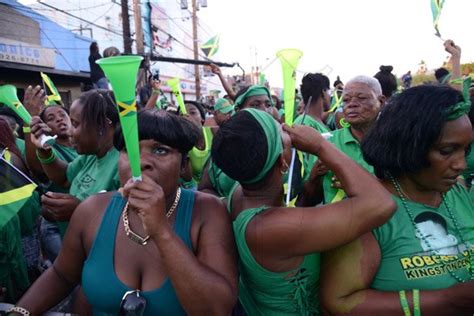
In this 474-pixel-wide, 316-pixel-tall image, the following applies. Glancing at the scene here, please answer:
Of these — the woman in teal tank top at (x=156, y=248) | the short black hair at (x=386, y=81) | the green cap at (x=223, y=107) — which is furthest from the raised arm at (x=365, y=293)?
the green cap at (x=223, y=107)

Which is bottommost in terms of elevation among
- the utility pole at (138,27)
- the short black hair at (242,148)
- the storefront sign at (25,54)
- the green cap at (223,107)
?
the short black hair at (242,148)

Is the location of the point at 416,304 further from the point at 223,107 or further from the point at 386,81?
the point at 223,107

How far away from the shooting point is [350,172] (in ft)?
4.81

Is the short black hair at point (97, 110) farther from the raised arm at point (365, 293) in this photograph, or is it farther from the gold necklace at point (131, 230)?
the raised arm at point (365, 293)

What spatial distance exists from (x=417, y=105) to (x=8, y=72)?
13.7 meters

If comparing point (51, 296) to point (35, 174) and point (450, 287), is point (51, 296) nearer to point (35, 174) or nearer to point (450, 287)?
point (450, 287)

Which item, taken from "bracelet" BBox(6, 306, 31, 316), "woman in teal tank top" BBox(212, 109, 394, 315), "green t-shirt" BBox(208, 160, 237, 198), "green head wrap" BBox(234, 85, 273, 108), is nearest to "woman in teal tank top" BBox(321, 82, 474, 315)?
"woman in teal tank top" BBox(212, 109, 394, 315)

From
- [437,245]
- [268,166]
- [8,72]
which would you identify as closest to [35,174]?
[268,166]

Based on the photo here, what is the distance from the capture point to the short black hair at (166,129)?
1.55 metres

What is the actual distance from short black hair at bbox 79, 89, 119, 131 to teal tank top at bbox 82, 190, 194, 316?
1.03 m

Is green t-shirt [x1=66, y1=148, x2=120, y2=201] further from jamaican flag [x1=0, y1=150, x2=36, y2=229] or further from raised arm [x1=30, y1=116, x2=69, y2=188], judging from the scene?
jamaican flag [x1=0, y1=150, x2=36, y2=229]

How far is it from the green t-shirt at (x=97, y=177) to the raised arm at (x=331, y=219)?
1265 millimetres

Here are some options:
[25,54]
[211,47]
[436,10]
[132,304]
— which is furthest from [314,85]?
[25,54]

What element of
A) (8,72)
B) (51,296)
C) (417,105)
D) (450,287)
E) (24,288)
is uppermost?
(8,72)
